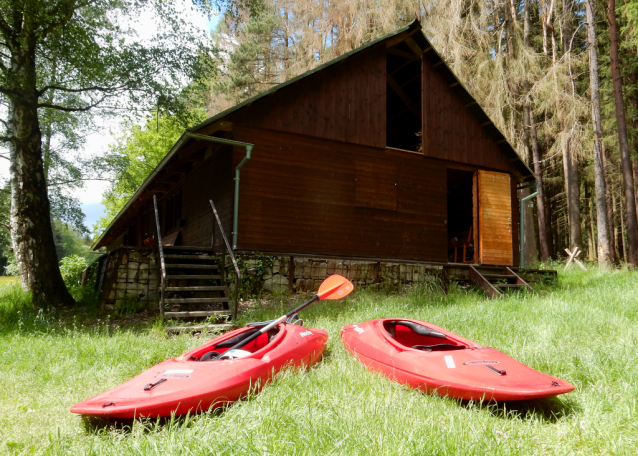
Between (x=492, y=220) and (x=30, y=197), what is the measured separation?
33.7 ft

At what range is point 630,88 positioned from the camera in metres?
16.1

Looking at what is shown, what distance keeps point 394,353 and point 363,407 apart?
100 cm

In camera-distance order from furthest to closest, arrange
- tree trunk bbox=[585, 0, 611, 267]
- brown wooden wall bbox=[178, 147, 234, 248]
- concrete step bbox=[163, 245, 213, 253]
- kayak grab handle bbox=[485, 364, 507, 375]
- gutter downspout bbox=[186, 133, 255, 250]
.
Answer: tree trunk bbox=[585, 0, 611, 267] → brown wooden wall bbox=[178, 147, 234, 248] → concrete step bbox=[163, 245, 213, 253] → gutter downspout bbox=[186, 133, 255, 250] → kayak grab handle bbox=[485, 364, 507, 375]

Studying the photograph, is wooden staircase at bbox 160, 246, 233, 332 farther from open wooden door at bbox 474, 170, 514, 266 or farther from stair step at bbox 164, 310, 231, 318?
open wooden door at bbox 474, 170, 514, 266

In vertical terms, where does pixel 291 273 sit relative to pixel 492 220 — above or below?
below

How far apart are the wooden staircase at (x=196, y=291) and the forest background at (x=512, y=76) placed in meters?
4.23

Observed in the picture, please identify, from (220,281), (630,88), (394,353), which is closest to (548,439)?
(394,353)

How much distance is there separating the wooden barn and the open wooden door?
3 cm

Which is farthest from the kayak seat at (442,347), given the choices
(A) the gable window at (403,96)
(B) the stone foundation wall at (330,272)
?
(A) the gable window at (403,96)

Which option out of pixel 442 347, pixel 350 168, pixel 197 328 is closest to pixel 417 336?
pixel 442 347

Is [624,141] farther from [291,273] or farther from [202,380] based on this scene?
[202,380]

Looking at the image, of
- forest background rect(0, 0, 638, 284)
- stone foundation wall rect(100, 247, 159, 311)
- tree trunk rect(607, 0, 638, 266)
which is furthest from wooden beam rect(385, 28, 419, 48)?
stone foundation wall rect(100, 247, 159, 311)

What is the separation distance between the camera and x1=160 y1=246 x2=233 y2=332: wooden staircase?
268 inches

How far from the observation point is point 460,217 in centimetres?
1542
